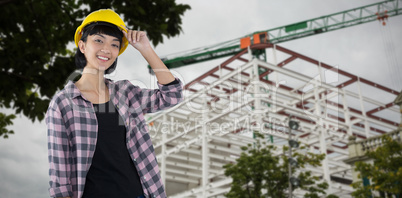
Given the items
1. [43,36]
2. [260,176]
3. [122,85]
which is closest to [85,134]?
[122,85]

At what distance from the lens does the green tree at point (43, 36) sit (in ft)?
14.0

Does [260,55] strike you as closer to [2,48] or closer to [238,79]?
[238,79]

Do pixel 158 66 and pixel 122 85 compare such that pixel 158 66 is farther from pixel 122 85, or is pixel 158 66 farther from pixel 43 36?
pixel 43 36

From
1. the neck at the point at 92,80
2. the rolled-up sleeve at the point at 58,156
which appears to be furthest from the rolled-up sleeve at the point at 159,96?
the rolled-up sleeve at the point at 58,156

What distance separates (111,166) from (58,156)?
0.72ft

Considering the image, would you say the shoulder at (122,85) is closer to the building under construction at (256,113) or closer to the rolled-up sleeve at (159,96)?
the rolled-up sleeve at (159,96)

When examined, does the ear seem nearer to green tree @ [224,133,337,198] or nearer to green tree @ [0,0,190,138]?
green tree @ [0,0,190,138]

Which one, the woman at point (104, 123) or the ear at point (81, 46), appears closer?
the woman at point (104, 123)

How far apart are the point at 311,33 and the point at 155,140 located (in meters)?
22.1

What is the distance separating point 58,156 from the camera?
160 cm

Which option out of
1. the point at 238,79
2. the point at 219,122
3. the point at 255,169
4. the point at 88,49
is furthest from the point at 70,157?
the point at 219,122

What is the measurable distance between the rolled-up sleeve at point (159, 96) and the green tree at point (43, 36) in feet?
8.40

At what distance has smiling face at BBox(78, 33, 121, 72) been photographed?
1.78 metres

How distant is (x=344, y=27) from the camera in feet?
149
